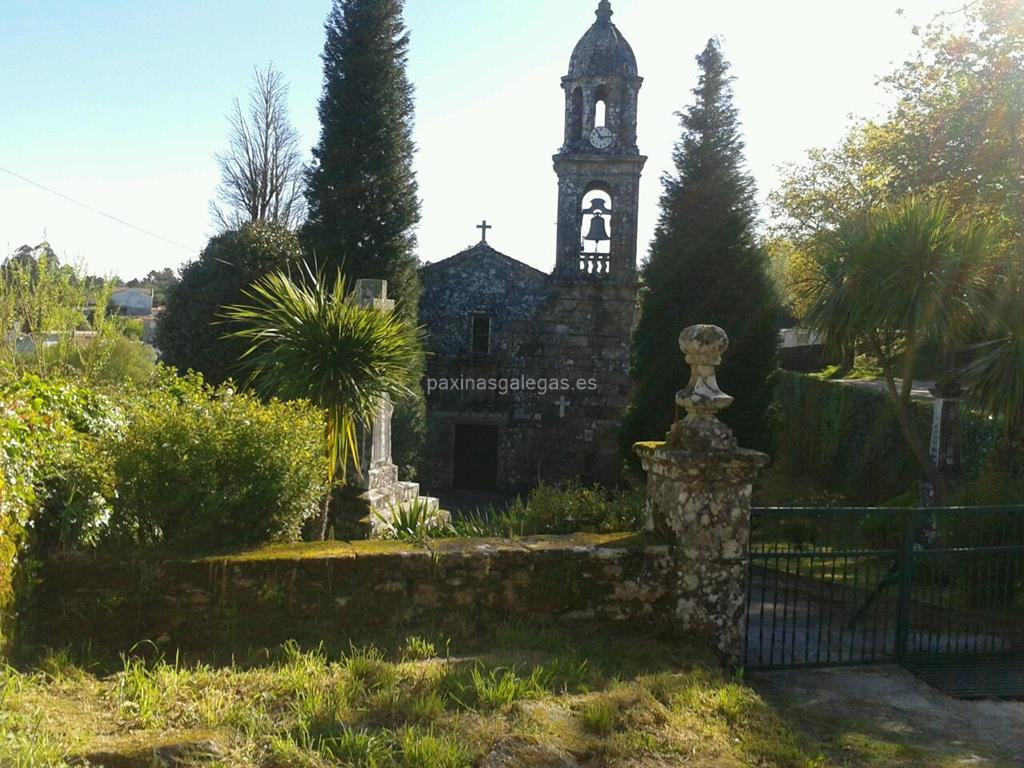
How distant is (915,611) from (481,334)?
51.6 ft

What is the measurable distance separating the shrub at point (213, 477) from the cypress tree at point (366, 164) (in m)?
12.6

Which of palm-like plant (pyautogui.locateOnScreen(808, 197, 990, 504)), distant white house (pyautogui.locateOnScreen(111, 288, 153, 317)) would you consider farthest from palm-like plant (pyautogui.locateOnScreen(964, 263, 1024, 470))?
distant white house (pyautogui.locateOnScreen(111, 288, 153, 317))

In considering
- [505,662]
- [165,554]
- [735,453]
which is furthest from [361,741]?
[735,453]

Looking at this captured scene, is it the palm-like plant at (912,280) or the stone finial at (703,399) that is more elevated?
the palm-like plant at (912,280)

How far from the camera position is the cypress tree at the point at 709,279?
16969 millimetres

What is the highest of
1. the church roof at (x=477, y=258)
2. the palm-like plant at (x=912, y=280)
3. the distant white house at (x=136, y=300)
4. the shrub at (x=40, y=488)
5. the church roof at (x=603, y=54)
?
the church roof at (x=603, y=54)

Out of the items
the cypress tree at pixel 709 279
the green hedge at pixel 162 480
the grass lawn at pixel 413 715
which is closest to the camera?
the grass lawn at pixel 413 715

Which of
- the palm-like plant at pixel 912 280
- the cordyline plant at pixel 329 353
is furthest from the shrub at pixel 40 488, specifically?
the palm-like plant at pixel 912 280

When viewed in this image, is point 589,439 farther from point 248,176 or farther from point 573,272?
point 248,176

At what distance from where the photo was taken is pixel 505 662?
14.2ft

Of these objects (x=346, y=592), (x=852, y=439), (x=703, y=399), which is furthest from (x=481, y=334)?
(x=346, y=592)

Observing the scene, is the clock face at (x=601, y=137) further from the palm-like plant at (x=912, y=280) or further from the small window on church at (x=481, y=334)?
Answer: the palm-like plant at (x=912, y=280)

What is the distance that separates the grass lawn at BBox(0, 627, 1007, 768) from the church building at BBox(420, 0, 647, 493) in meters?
15.0

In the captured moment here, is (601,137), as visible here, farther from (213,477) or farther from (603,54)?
(213,477)
